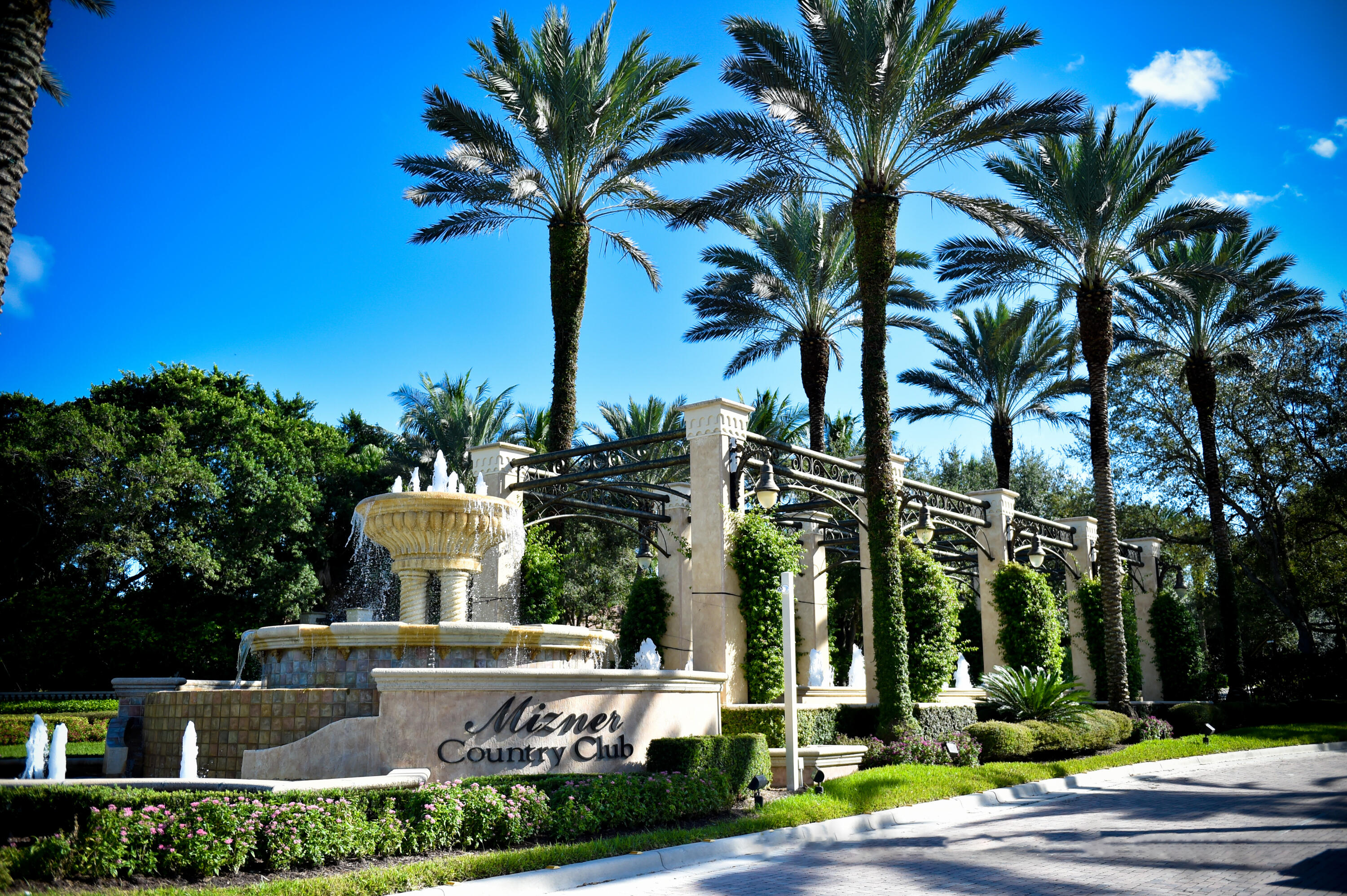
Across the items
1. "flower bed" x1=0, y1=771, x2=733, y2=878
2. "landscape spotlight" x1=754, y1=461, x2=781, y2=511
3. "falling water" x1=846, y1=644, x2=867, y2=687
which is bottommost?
"flower bed" x1=0, y1=771, x2=733, y2=878

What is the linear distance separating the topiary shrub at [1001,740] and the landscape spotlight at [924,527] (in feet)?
11.6

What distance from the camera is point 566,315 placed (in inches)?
792

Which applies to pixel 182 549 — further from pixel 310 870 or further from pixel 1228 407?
pixel 1228 407

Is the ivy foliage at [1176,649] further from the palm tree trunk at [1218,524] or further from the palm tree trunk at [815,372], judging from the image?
the palm tree trunk at [815,372]

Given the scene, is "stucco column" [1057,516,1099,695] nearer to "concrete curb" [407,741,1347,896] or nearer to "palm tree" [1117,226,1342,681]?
"palm tree" [1117,226,1342,681]

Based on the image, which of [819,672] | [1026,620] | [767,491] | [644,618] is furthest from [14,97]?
[1026,620]

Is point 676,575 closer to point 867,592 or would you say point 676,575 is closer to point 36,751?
point 867,592

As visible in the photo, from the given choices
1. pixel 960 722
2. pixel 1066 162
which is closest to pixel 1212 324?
pixel 1066 162

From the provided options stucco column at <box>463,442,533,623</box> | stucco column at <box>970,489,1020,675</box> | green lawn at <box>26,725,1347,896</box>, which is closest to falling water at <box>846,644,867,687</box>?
stucco column at <box>970,489,1020,675</box>

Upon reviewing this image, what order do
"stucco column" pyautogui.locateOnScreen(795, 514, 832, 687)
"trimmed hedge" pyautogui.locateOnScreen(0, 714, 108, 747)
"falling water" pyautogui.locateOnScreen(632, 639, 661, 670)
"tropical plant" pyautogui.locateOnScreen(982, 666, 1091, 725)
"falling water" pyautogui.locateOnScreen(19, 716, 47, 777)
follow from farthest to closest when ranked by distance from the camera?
"stucco column" pyautogui.locateOnScreen(795, 514, 832, 687)
"trimmed hedge" pyautogui.locateOnScreen(0, 714, 108, 747)
"tropical plant" pyautogui.locateOnScreen(982, 666, 1091, 725)
"falling water" pyautogui.locateOnScreen(632, 639, 661, 670)
"falling water" pyautogui.locateOnScreen(19, 716, 47, 777)

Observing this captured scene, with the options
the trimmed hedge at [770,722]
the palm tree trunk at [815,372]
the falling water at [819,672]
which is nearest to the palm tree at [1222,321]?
the palm tree trunk at [815,372]

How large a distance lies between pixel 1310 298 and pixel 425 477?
28874 millimetres

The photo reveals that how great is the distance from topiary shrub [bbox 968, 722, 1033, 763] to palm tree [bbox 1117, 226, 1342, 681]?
13.1 meters

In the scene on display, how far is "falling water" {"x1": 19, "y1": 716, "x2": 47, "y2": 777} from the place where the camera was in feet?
32.2
